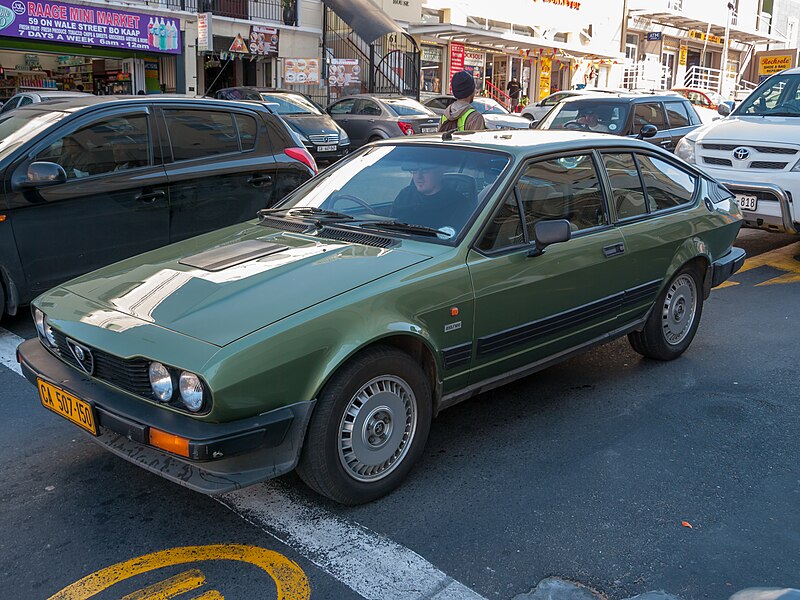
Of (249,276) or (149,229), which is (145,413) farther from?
(149,229)

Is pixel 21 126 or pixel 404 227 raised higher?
pixel 21 126

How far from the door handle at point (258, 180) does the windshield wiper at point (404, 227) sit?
10.2 ft

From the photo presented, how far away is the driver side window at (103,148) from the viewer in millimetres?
A: 5980

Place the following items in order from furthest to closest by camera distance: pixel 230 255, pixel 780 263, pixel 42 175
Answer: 1. pixel 780 263
2. pixel 42 175
3. pixel 230 255

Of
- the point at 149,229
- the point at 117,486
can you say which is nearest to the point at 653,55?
the point at 149,229

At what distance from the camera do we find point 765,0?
152 feet

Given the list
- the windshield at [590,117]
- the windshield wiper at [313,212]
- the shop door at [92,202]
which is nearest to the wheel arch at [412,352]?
the windshield wiper at [313,212]

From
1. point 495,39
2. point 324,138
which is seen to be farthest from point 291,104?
point 495,39

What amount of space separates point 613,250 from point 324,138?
37.1ft

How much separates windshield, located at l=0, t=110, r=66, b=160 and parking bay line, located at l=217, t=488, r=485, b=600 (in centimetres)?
363

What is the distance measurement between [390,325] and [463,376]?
2.04 feet

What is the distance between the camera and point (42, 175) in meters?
5.56

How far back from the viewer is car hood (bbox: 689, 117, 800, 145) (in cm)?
817

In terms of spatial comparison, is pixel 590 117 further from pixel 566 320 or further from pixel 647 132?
pixel 566 320
